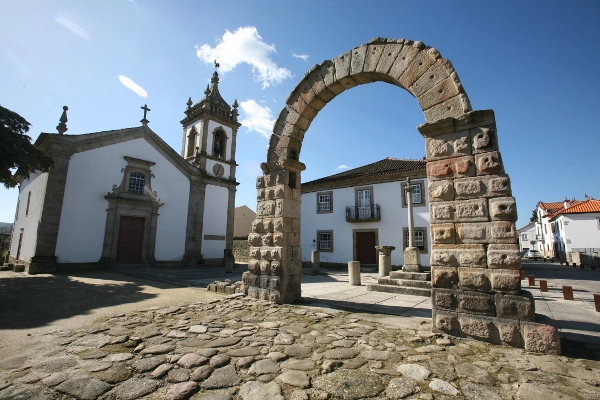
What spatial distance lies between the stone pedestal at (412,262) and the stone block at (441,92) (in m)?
6.53

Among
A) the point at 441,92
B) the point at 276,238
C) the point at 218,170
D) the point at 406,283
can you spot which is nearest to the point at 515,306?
the point at 441,92

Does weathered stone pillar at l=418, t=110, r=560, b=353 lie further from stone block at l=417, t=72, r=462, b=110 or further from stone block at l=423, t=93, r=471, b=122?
stone block at l=417, t=72, r=462, b=110

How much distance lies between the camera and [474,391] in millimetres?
2229

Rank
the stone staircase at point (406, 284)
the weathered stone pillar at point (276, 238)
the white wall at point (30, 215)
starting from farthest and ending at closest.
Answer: the white wall at point (30, 215) < the stone staircase at point (406, 284) < the weathered stone pillar at point (276, 238)

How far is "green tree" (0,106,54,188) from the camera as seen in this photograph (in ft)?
30.1

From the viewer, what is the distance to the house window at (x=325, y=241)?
20016mm

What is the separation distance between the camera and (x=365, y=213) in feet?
61.3

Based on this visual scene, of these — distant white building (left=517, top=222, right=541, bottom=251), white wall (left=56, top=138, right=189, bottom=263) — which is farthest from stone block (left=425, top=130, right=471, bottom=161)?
distant white building (left=517, top=222, right=541, bottom=251)

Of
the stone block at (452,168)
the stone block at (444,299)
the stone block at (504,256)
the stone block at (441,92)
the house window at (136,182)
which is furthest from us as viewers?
the house window at (136,182)

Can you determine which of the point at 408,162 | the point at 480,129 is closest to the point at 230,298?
the point at 480,129

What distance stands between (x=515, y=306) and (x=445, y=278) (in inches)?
29.5

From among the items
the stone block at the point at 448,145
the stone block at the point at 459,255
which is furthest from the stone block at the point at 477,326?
the stone block at the point at 448,145

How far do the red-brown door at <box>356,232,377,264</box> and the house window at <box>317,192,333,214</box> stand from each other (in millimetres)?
2870

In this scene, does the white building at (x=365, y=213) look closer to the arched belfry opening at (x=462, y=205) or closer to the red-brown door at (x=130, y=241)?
the red-brown door at (x=130, y=241)
